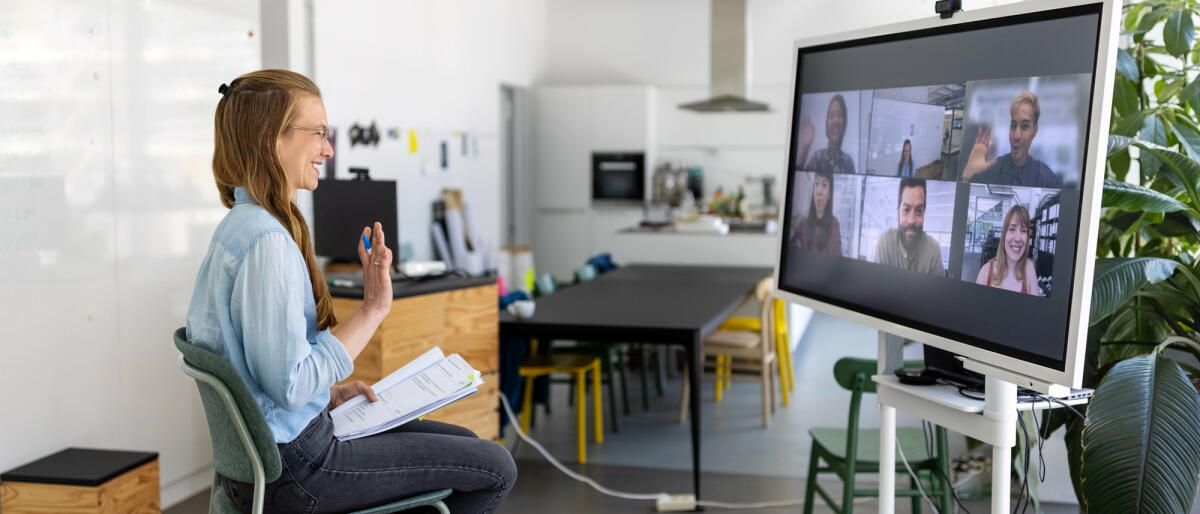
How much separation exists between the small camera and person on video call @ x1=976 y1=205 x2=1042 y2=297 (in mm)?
481

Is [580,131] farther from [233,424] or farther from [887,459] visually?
[233,424]

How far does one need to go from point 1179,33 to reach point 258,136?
8.25 feet

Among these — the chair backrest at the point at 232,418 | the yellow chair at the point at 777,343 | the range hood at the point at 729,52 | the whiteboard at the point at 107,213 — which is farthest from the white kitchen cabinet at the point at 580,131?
the chair backrest at the point at 232,418

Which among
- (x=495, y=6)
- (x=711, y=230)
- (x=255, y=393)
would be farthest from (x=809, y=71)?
(x=495, y=6)

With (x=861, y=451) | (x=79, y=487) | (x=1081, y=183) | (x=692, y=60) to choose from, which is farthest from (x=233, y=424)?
(x=692, y=60)

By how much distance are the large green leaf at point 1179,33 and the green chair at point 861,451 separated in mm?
1163

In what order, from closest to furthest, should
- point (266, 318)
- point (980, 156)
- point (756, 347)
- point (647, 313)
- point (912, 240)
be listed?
1. point (266, 318)
2. point (980, 156)
3. point (912, 240)
4. point (647, 313)
5. point (756, 347)

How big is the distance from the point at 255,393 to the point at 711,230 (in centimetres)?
516

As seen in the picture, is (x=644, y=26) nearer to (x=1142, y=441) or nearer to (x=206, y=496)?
(x=206, y=496)

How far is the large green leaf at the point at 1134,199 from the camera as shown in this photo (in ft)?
7.77

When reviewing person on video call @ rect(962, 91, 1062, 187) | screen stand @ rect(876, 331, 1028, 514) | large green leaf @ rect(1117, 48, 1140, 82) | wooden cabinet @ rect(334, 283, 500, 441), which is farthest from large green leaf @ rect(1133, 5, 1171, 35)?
wooden cabinet @ rect(334, 283, 500, 441)

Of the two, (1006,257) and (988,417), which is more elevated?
(1006,257)

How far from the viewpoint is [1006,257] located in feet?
6.39

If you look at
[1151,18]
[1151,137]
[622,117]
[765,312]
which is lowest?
[765,312]
